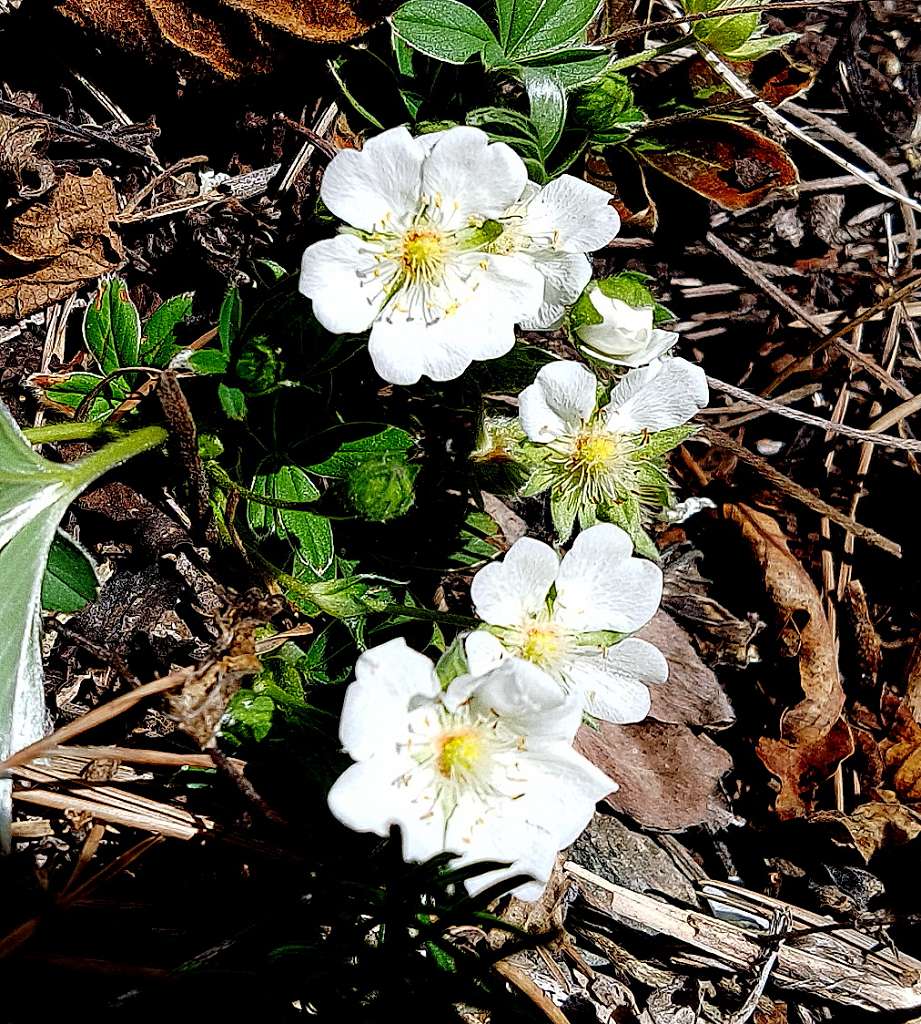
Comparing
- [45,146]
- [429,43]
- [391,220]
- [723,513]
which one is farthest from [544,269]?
[45,146]

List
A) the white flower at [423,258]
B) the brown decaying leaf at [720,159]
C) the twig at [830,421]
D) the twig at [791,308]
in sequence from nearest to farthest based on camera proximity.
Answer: the white flower at [423,258]
the brown decaying leaf at [720,159]
the twig at [830,421]
the twig at [791,308]

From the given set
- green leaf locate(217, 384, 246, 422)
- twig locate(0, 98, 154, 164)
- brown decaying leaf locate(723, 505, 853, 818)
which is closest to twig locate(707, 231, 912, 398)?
brown decaying leaf locate(723, 505, 853, 818)

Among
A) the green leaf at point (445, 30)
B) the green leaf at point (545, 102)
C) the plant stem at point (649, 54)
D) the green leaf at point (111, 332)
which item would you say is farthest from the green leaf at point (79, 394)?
the plant stem at point (649, 54)

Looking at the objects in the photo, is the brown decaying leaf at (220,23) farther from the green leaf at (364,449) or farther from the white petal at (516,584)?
the white petal at (516,584)

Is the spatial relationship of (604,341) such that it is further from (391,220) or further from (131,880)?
(131,880)

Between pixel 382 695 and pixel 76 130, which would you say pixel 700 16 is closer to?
pixel 76 130

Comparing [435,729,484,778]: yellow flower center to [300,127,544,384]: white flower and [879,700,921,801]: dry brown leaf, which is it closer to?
[300,127,544,384]: white flower
